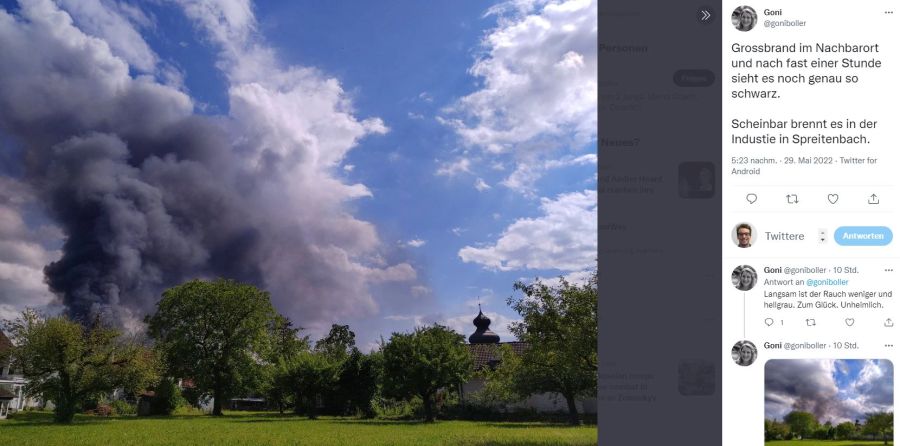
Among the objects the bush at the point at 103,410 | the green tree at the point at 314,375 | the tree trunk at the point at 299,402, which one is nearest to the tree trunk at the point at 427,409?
the green tree at the point at 314,375

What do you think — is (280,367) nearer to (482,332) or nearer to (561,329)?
(482,332)

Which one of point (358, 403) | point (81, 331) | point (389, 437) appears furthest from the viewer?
point (358, 403)

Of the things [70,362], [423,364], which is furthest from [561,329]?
[70,362]

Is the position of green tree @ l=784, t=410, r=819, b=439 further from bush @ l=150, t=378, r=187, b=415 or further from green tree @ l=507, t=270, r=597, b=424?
bush @ l=150, t=378, r=187, b=415

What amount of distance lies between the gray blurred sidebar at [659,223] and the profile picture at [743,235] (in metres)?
0.12

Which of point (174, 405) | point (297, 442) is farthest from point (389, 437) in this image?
point (174, 405)

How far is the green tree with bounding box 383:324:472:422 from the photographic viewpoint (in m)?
39.9

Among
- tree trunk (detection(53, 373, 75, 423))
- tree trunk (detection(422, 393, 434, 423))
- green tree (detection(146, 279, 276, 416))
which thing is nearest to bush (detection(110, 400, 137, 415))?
green tree (detection(146, 279, 276, 416))

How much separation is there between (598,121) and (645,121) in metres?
0.34

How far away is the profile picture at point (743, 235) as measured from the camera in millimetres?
4855

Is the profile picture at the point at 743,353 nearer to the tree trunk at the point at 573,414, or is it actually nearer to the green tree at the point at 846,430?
the green tree at the point at 846,430

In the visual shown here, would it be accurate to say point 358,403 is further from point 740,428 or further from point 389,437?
point 740,428

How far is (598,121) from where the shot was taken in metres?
4.91

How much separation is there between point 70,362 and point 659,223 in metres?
41.6
